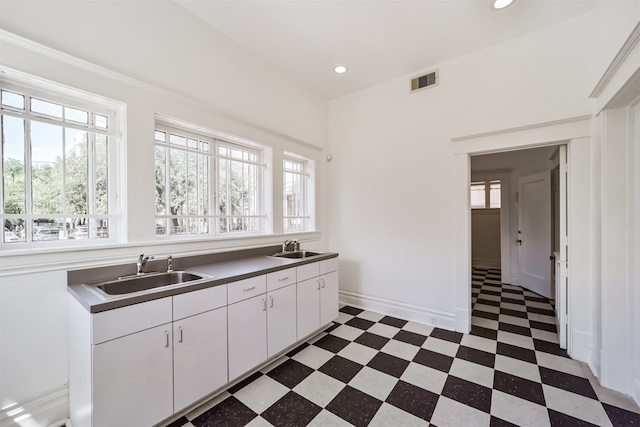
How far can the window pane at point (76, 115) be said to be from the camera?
1.75 meters

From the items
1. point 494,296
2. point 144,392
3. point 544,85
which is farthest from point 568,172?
point 144,392

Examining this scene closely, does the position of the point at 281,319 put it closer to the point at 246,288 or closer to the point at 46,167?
the point at 246,288

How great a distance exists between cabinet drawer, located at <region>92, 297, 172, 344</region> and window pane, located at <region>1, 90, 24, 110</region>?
1.42m

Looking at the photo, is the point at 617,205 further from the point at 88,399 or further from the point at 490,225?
the point at 490,225

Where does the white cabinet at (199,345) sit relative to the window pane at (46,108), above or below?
below

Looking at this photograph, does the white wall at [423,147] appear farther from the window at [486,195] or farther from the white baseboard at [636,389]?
the window at [486,195]

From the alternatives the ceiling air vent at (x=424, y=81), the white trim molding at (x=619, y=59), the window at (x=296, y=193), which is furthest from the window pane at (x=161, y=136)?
the white trim molding at (x=619, y=59)

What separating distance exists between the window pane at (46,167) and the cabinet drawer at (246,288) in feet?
4.17

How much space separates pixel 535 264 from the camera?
424cm

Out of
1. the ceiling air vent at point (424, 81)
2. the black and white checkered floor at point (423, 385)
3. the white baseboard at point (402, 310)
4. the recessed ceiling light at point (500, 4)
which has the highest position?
the recessed ceiling light at point (500, 4)

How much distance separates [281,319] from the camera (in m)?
2.32

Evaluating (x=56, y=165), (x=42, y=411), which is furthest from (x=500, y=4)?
(x=42, y=411)

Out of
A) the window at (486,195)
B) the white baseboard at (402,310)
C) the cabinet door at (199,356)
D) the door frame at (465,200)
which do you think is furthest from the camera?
the window at (486,195)

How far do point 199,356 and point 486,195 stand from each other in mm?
6722
